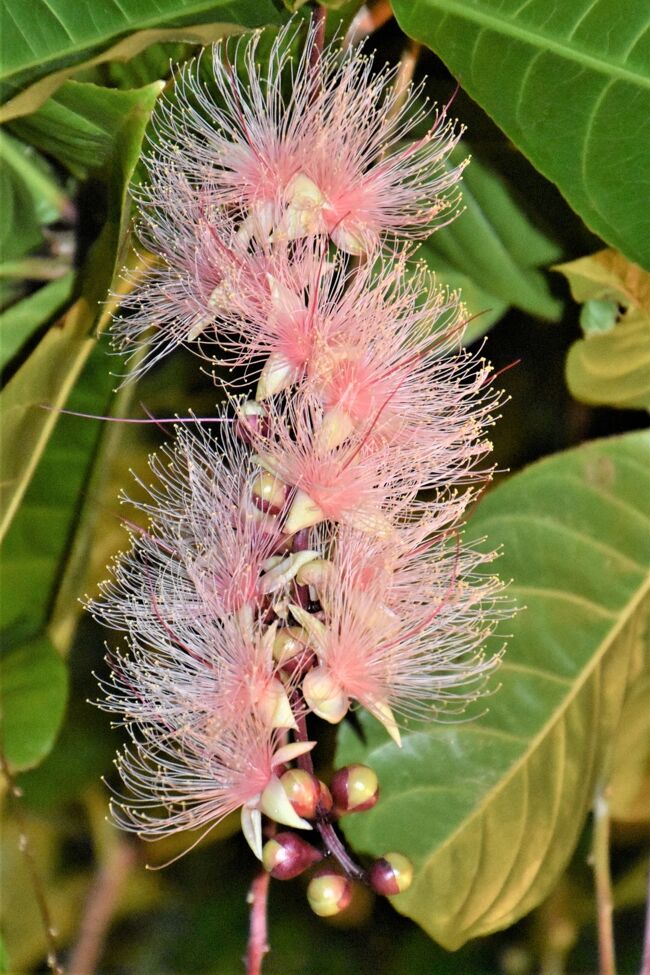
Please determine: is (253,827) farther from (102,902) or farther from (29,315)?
(102,902)

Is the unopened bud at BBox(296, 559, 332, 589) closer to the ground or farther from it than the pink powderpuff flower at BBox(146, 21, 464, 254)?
closer to the ground

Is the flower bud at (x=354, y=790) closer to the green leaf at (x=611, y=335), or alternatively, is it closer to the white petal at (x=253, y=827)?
the white petal at (x=253, y=827)

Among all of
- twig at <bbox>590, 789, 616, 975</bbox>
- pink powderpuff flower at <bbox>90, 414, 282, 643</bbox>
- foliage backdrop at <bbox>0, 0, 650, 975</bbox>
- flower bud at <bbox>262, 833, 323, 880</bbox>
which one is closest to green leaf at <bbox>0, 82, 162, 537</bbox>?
foliage backdrop at <bbox>0, 0, 650, 975</bbox>

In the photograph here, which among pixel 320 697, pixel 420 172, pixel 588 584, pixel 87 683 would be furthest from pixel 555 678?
pixel 87 683

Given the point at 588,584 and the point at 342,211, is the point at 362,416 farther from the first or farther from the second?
the point at 588,584

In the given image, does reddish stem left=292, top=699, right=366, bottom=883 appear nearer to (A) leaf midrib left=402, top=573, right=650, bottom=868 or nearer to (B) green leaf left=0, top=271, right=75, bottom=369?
(A) leaf midrib left=402, top=573, right=650, bottom=868

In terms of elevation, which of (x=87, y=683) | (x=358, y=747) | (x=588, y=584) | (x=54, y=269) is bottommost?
(x=87, y=683)

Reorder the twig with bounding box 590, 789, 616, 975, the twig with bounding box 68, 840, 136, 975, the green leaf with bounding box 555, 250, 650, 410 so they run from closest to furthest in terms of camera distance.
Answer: the green leaf with bounding box 555, 250, 650, 410 → the twig with bounding box 590, 789, 616, 975 → the twig with bounding box 68, 840, 136, 975
